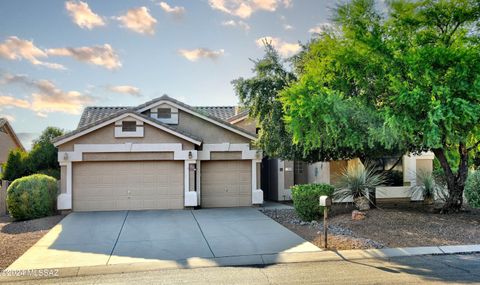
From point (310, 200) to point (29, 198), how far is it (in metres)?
10.2

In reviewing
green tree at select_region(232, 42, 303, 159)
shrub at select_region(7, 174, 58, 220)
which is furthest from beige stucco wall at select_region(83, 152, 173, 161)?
green tree at select_region(232, 42, 303, 159)

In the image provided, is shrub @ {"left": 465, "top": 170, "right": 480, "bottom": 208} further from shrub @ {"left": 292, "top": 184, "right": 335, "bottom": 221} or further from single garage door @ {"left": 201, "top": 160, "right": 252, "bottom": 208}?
single garage door @ {"left": 201, "top": 160, "right": 252, "bottom": 208}

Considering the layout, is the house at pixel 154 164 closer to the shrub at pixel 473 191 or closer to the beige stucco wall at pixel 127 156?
the beige stucco wall at pixel 127 156

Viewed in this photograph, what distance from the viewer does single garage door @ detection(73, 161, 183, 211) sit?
639 inches

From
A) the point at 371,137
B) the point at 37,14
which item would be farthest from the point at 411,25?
the point at 37,14

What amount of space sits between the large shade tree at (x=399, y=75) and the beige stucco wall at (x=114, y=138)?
6711mm

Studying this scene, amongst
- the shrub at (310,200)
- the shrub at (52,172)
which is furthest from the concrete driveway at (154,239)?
the shrub at (52,172)

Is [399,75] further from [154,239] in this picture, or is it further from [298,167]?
[298,167]

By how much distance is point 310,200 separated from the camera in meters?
12.9

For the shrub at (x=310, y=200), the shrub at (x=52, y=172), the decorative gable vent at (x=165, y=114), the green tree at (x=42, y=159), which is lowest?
the shrub at (x=310, y=200)

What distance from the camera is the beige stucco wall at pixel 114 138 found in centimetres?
1617

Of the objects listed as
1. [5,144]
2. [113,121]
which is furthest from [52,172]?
[5,144]

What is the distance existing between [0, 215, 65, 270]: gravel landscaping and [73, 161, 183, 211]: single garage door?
150 centimetres

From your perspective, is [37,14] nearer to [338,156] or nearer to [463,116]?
[338,156]
